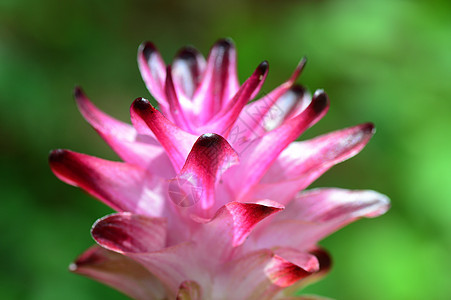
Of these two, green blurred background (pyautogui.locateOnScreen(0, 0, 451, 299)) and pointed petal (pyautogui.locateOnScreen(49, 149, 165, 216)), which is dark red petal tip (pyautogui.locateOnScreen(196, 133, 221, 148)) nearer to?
pointed petal (pyautogui.locateOnScreen(49, 149, 165, 216))

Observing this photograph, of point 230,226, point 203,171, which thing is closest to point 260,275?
point 230,226

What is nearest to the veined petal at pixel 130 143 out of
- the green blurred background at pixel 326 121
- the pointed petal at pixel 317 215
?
the pointed petal at pixel 317 215

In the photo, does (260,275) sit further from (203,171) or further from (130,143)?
(130,143)

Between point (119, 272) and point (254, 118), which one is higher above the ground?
point (254, 118)

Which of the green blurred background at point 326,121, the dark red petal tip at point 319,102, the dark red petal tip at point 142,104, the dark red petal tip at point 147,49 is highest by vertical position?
the dark red petal tip at point 147,49

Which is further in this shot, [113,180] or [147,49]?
[147,49]

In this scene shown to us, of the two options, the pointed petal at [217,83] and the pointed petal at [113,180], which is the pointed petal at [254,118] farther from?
the pointed petal at [113,180]

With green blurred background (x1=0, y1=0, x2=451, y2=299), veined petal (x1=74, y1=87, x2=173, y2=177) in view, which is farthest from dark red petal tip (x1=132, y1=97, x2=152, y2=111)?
green blurred background (x1=0, y1=0, x2=451, y2=299)
